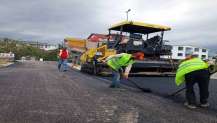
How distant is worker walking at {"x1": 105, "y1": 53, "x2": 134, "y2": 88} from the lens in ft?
35.4

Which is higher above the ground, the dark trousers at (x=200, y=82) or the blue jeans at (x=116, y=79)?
the dark trousers at (x=200, y=82)

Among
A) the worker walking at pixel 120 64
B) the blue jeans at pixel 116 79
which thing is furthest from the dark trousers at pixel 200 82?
the blue jeans at pixel 116 79

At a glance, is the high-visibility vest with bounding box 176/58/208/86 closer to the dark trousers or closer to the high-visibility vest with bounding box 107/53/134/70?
the dark trousers

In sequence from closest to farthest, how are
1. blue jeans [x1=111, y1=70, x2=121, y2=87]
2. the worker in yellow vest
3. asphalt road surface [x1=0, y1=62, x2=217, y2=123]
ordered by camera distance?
asphalt road surface [x1=0, y1=62, x2=217, y2=123]
the worker in yellow vest
blue jeans [x1=111, y1=70, x2=121, y2=87]

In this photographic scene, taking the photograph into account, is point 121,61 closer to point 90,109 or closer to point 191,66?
point 191,66

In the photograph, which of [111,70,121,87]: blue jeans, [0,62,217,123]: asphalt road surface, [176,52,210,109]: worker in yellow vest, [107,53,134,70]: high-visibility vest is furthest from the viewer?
[111,70,121,87]: blue jeans

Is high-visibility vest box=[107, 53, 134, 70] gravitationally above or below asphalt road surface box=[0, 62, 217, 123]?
above

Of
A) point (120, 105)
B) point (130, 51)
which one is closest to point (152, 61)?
point (130, 51)

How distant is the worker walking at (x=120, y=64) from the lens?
1078 centimetres

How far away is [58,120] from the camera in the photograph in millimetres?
5566

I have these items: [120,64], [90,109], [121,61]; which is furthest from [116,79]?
[90,109]

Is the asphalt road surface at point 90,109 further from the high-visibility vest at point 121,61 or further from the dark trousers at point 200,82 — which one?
the high-visibility vest at point 121,61

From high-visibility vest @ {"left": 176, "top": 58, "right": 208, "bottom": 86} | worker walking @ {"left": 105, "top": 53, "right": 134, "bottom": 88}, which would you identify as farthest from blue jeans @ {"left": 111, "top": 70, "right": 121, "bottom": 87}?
high-visibility vest @ {"left": 176, "top": 58, "right": 208, "bottom": 86}

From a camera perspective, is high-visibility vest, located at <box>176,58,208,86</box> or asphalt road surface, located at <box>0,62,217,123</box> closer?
asphalt road surface, located at <box>0,62,217,123</box>
